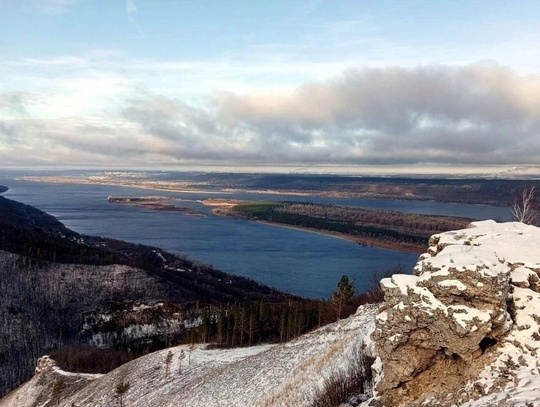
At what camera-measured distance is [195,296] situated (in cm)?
10106

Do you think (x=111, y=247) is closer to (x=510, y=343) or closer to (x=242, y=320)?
(x=242, y=320)

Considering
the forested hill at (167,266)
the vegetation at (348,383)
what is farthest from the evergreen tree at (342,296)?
the forested hill at (167,266)

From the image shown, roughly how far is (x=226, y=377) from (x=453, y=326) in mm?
20363

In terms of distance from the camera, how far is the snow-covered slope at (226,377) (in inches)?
986

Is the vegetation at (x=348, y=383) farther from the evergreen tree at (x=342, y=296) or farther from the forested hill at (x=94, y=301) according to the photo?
the forested hill at (x=94, y=301)

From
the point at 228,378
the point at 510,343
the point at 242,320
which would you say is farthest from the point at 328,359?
the point at 242,320

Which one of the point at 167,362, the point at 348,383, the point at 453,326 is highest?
the point at 453,326

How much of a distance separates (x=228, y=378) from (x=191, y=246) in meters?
142

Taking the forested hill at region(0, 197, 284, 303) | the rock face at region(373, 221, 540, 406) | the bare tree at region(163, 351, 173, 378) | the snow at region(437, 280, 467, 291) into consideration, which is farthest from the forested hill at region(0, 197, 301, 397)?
the snow at region(437, 280, 467, 291)

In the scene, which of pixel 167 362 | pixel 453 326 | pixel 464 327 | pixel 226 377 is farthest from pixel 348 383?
pixel 167 362

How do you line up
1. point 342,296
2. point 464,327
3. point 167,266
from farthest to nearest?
point 167,266 < point 342,296 < point 464,327

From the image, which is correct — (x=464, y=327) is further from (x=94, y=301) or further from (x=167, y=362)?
(x=94, y=301)

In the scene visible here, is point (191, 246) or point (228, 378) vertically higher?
point (228, 378)

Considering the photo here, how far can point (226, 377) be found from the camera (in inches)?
1192
